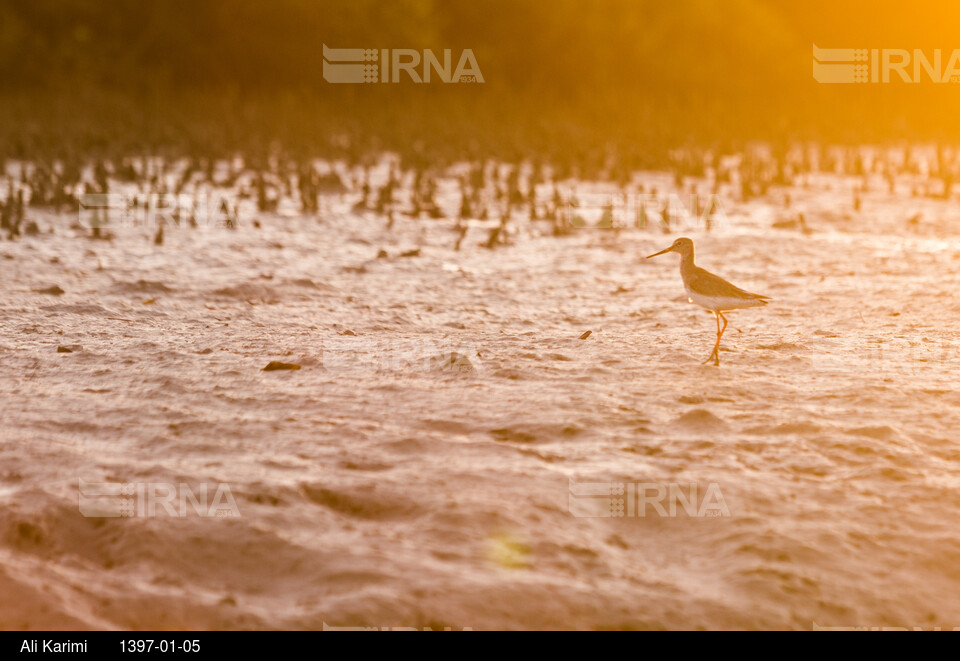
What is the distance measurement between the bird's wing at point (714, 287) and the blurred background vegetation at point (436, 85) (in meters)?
9.19

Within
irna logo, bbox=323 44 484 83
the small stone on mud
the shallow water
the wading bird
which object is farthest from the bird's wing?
irna logo, bbox=323 44 484 83

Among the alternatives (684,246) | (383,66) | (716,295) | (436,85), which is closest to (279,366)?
(716,295)

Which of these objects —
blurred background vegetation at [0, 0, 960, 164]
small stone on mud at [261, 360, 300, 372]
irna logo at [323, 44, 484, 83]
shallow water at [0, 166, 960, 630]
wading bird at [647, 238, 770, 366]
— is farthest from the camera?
irna logo at [323, 44, 484, 83]

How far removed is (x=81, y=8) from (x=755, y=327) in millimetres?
20810

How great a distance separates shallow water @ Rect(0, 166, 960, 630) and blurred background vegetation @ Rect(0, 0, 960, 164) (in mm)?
8013

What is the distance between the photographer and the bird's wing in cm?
629

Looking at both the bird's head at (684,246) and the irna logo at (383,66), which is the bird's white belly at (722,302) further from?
the irna logo at (383,66)

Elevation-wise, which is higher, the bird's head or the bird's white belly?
the bird's head

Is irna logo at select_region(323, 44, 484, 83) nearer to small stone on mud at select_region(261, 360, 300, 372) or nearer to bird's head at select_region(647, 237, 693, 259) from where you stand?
bird's head at select_region(647, 237, 693, 259)

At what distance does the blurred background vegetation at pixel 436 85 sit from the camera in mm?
17297

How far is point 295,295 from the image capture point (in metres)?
8.12

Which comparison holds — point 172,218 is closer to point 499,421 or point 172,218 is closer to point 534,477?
point 499,421

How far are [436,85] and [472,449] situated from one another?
20765mm

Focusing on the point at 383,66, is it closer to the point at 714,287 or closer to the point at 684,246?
the point at 684,246
